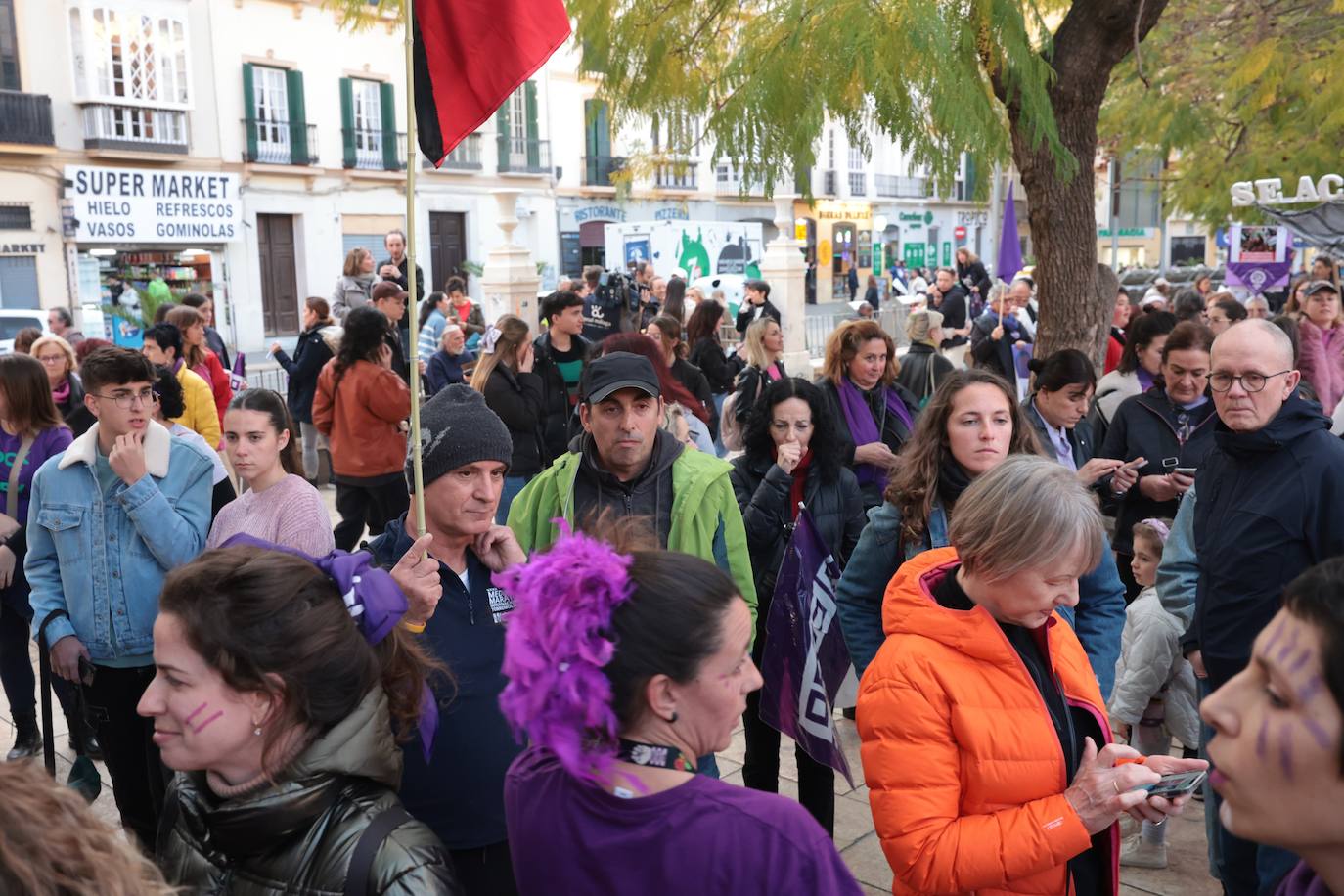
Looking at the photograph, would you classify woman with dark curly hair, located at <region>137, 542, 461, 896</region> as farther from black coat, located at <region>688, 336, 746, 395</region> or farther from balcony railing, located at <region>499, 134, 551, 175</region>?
balcony railing, located at <region>499, 134, 551, 175</region>

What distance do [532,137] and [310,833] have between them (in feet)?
105

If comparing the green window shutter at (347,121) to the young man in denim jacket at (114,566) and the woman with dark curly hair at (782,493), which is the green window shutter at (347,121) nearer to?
the woman with dark curly hair at (782,493)

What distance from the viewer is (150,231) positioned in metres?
23.3

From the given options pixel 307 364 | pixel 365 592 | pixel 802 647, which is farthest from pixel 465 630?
pixel 307 364

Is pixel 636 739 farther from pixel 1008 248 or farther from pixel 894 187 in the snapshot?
pixel 894 187

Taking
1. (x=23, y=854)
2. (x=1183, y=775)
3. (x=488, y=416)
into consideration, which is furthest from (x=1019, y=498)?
(x=23, y=854)

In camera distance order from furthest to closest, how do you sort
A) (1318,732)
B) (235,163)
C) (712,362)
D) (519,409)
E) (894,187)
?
(894,187) → (235,163) → (712,362) → (519,409) → (1318,732)

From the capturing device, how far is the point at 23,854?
3.77ft

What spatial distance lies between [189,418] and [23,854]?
5782 millimetres

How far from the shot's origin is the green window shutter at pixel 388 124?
28.1m

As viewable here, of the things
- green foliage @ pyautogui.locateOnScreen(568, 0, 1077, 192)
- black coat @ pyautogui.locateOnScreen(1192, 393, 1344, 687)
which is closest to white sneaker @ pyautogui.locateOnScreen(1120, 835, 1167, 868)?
black coat @ pyautogui.locateOnScreen(1192, 393, 1344, 687)

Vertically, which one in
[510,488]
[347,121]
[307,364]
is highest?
[347,121]

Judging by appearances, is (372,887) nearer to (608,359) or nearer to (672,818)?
(672,818)

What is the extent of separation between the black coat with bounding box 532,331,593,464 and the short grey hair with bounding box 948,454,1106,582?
4522 mm
